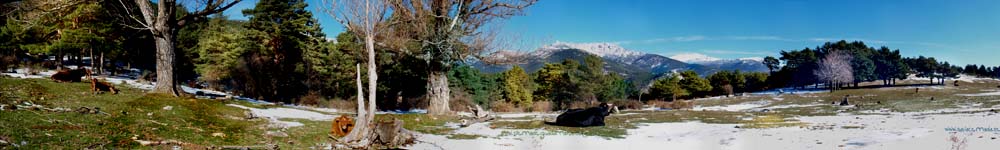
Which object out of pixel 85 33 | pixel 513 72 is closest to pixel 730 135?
pixel 85 33

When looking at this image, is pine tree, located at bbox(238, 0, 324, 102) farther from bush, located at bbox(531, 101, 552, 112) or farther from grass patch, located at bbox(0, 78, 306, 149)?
grass patch, located at bbox(0, 78, 306, 149)

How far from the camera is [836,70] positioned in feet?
270

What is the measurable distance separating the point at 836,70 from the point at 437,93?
8417 centimetres

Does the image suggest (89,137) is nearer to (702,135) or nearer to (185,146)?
(185,146)

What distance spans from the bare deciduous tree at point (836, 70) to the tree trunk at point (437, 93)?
82.7 metres

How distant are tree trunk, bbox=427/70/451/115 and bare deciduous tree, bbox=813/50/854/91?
82.7m

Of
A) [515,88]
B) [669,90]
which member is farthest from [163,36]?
[669,90]

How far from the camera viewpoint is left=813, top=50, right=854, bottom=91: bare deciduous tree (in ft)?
270

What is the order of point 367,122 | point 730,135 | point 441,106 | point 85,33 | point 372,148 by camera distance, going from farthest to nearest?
1. point 85,33
2. point 441,106
3. point 730,135
4. point 367,122
5. point 372,148

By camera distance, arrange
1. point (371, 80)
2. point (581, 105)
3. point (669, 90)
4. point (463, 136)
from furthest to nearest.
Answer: point (669, 90) → point (581, 105) → point (463, 136) → point (371, 80)

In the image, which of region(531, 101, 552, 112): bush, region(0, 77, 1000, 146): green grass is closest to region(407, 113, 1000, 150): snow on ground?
region(0, 77, 1000, 146): green grass

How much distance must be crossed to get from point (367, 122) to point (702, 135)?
8.05 metres

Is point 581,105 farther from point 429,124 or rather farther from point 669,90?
point 429,124

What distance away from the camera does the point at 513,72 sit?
76188mm
